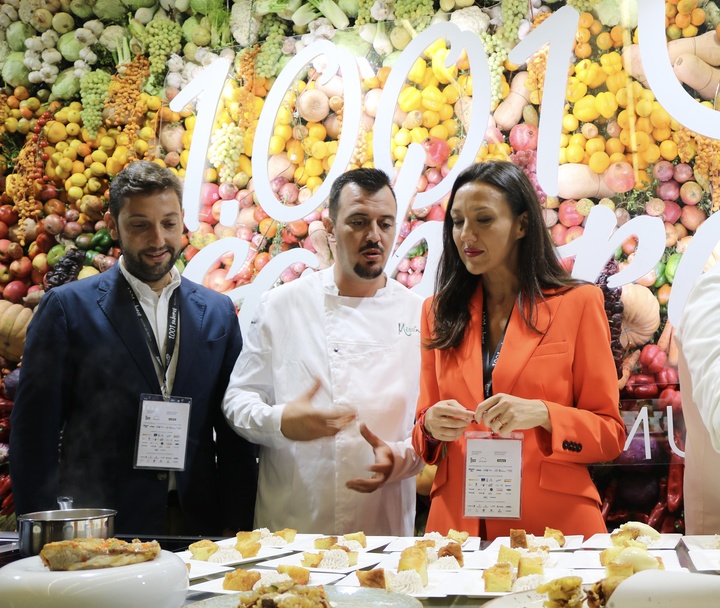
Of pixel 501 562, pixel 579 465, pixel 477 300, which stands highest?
pixel 477 300

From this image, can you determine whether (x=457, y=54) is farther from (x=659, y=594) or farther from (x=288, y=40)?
(x=659, y=594)

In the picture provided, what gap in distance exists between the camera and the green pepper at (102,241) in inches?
169

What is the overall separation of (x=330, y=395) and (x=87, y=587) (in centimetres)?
188

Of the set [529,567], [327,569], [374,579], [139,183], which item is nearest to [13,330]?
[139,183]

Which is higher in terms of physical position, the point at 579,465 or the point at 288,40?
the point at 288,40

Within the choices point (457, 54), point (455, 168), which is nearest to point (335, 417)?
point (455, 168)

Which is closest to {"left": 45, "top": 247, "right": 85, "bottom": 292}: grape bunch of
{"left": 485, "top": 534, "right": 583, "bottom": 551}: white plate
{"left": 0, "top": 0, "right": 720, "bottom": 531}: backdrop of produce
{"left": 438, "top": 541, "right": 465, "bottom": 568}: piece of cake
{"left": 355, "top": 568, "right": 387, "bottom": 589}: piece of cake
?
{"left": 0, "top": 0, "right": 720, "bottom": 531}: backdrop of produce

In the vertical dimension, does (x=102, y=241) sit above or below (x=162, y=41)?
below

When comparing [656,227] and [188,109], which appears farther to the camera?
[188,109]

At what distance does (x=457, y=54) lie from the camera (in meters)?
3.78

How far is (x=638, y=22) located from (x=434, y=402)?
76.4 inches

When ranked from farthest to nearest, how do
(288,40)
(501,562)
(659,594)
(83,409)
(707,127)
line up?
(288,40), (707,127), (83,409), (501,562), (659,594)

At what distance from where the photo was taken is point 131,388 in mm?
2953

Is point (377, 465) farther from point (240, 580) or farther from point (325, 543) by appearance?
point (240, 580)
